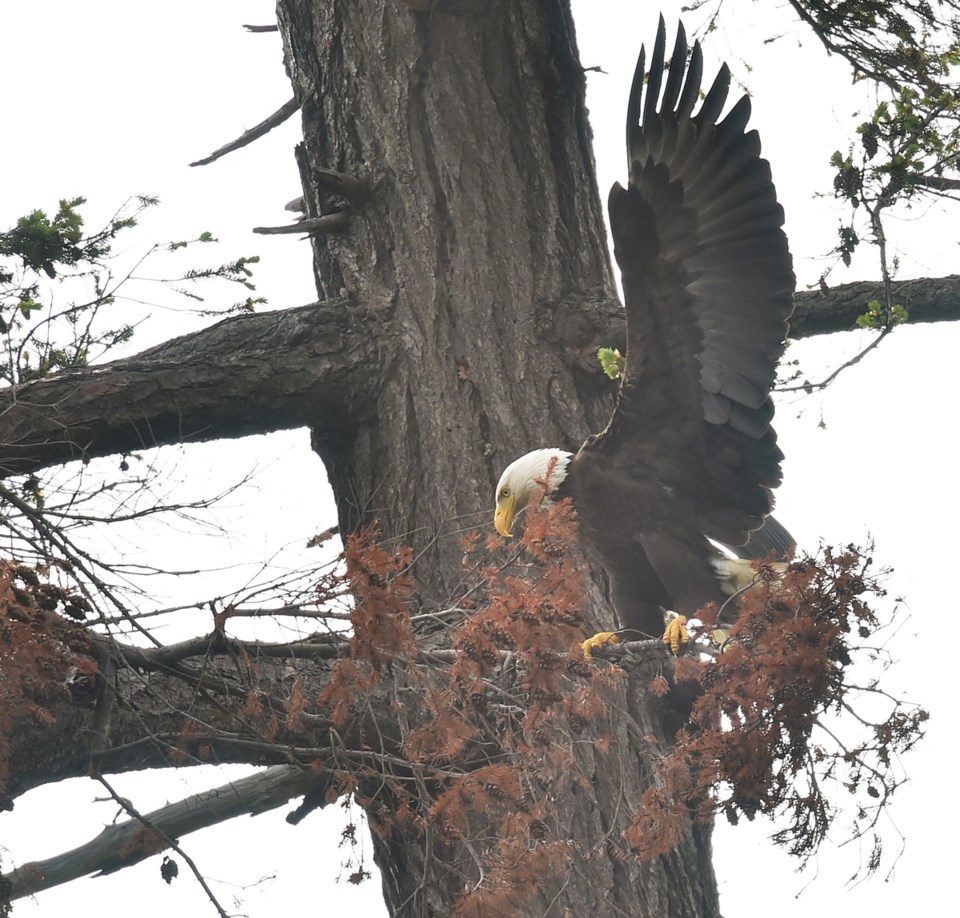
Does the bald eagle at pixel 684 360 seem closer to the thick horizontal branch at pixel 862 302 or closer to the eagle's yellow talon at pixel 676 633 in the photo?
the eagle's yellow talon at pixel 676 633

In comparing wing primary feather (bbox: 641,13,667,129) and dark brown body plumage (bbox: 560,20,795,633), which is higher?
wing primary feather (bbox: 641,13,667,129)

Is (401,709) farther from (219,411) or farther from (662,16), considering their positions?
(662,16)

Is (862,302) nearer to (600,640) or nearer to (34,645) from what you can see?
(600,640)

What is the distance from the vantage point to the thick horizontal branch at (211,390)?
4.21 meters

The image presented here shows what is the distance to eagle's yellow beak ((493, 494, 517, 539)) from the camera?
4.14 meters

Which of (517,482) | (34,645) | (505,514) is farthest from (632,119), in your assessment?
(34,645)

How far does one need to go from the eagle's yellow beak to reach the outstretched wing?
43cm

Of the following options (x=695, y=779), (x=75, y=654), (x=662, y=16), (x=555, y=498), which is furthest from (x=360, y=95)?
(x=695, y=779)

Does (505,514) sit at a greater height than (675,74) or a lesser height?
lesser

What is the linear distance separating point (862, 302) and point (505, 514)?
57.4 inches

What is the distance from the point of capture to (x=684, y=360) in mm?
4168

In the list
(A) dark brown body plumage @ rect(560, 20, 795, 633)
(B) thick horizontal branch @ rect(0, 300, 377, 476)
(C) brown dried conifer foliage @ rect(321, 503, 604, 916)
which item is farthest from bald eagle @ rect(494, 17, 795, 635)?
(C) brown dried conifer foliage @ rect(321, 503, 604, 916)

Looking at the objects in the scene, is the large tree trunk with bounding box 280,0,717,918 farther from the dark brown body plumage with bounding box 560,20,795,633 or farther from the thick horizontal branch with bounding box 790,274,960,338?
the thick horizontal branch with bounding box 790,274,960,338

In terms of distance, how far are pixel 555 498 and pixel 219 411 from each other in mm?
1184
